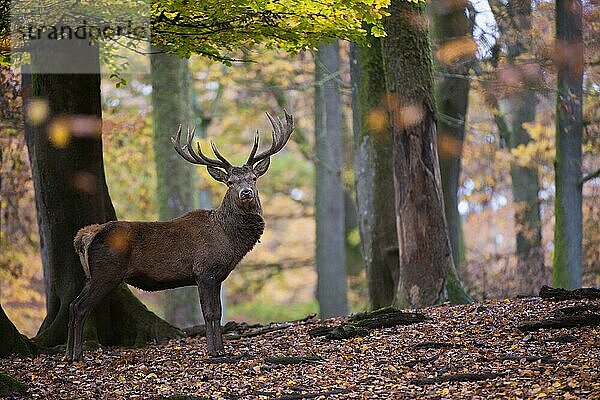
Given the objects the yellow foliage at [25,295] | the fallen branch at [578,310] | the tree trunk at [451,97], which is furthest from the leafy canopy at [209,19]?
the yellow foliage at [25,295]

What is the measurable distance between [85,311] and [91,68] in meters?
2.89

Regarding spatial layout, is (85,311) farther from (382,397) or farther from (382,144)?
(382,144)

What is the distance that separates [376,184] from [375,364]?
5.14 meters

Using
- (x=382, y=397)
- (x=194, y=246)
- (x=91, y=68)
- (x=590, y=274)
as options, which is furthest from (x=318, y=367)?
(x=590, y=274)

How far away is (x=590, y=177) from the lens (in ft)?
47.7

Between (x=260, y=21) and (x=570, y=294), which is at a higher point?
(x=260, y=21)

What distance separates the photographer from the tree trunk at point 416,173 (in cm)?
1111

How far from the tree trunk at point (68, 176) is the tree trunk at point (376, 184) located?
149 inches

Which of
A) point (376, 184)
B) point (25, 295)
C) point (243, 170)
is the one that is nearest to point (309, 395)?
point (243, 170)

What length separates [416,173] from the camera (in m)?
11.1

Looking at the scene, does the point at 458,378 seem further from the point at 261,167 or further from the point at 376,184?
the point at 376,184

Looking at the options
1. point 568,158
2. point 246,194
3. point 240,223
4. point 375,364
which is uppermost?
point 568,158

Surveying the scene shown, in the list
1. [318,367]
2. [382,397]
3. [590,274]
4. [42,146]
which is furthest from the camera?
[590,274]

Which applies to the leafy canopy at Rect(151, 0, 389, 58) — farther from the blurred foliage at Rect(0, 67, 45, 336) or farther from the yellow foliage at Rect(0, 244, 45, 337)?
the yellow foliage at Rect(0, 244, 45, 337)
